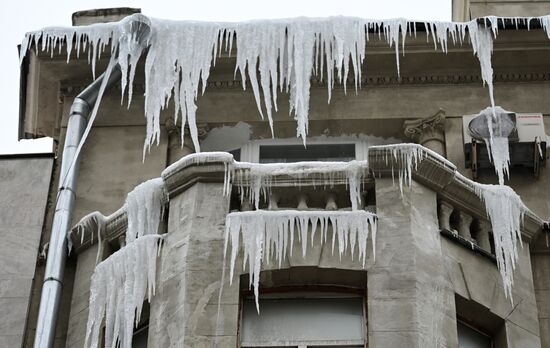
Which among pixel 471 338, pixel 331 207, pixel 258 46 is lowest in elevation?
pixel 471 338

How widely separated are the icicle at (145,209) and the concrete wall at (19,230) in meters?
1.94

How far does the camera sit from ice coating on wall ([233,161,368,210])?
1902cm

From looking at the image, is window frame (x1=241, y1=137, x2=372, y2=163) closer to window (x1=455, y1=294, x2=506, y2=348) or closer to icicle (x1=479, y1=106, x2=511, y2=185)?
icicle (x1=479, y1=106, x2=511, y2=185)

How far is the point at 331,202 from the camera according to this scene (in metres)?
19.0

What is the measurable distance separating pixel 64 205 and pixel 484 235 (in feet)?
19.8

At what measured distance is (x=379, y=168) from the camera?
19.0m

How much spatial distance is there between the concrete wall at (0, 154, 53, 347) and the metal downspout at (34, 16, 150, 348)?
357 mm

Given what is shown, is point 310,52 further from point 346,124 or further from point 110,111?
point 110,111

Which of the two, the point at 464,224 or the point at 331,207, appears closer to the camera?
the point at 331,207

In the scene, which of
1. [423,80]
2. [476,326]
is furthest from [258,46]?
[476,326]

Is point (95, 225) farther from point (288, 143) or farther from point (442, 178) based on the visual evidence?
point (442, 178)

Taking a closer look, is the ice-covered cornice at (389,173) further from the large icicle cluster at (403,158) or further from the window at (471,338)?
the window at (471,338)

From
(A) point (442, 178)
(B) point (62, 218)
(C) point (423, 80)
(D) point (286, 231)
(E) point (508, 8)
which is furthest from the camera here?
(E) point (508, 8)

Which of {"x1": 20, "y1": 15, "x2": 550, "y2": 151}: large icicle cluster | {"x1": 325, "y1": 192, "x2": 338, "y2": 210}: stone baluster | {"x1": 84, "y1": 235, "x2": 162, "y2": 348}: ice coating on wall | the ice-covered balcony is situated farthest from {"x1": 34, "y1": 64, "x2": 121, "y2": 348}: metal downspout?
{"x1": 325, "y1": 192, "x2": 338, "y2": 210}: stone baluster
